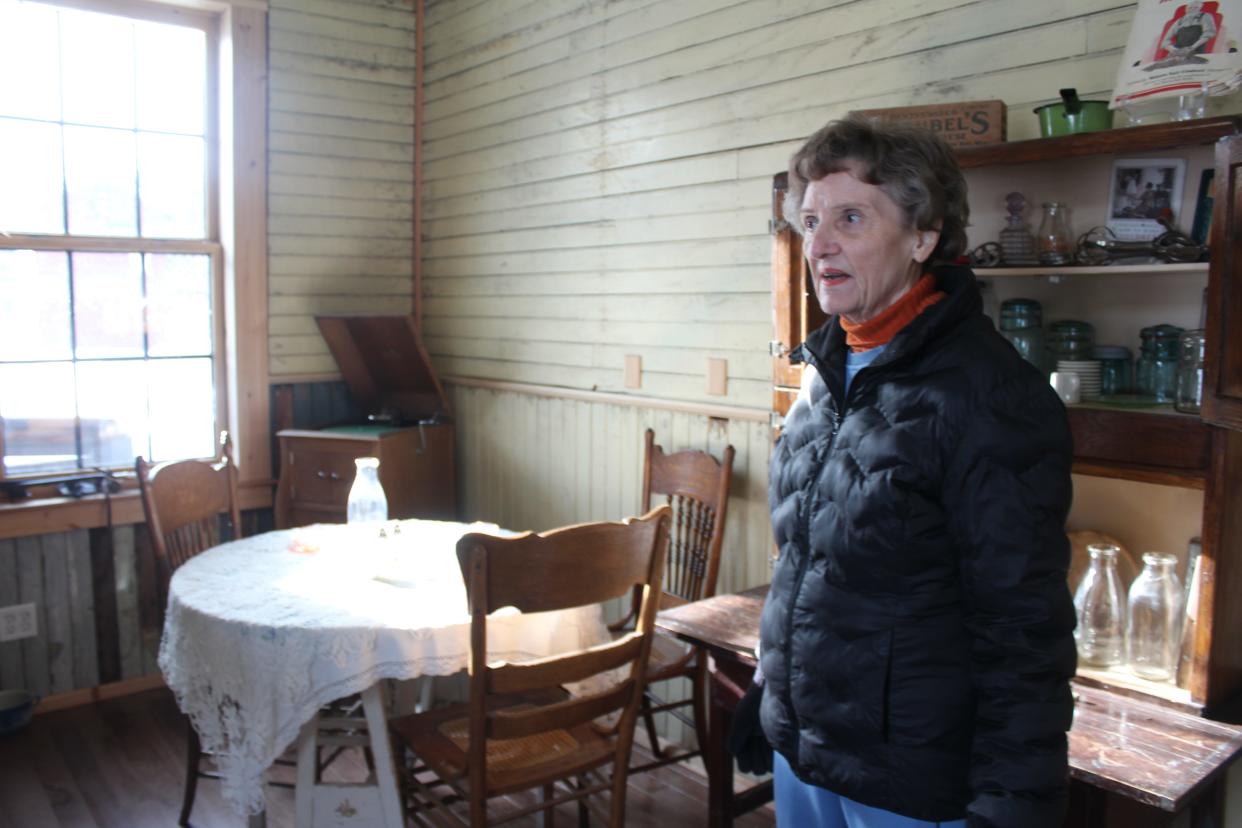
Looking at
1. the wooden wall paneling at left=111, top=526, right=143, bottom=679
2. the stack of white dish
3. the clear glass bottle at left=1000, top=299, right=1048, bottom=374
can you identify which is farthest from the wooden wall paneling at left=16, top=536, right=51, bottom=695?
the stack of white dish

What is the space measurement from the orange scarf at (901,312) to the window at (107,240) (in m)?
3.31

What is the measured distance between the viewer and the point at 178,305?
13.2ft

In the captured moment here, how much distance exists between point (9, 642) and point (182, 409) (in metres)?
1.06

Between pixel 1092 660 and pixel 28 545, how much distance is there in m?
3.45

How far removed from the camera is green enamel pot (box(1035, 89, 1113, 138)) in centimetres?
198

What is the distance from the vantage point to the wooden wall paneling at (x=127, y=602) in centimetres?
378

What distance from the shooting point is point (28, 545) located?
141 inches

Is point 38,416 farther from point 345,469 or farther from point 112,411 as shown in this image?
point 345,469

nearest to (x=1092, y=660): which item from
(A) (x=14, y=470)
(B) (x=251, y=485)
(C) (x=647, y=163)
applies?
(C) (x=647, y=163)

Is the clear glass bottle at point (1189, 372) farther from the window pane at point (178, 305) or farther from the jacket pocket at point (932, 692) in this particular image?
the window pane at point (178, 305)

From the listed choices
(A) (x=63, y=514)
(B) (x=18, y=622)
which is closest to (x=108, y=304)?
(A) (x=63, y=514)

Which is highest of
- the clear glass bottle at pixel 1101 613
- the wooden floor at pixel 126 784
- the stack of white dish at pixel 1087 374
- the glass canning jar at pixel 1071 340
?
the glass canning jar at pixel 1071 340

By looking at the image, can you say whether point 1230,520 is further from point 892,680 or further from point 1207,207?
point 892,680

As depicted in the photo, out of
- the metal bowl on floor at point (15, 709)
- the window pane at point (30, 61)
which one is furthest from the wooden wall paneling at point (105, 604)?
the window pane at point (30, 61)
